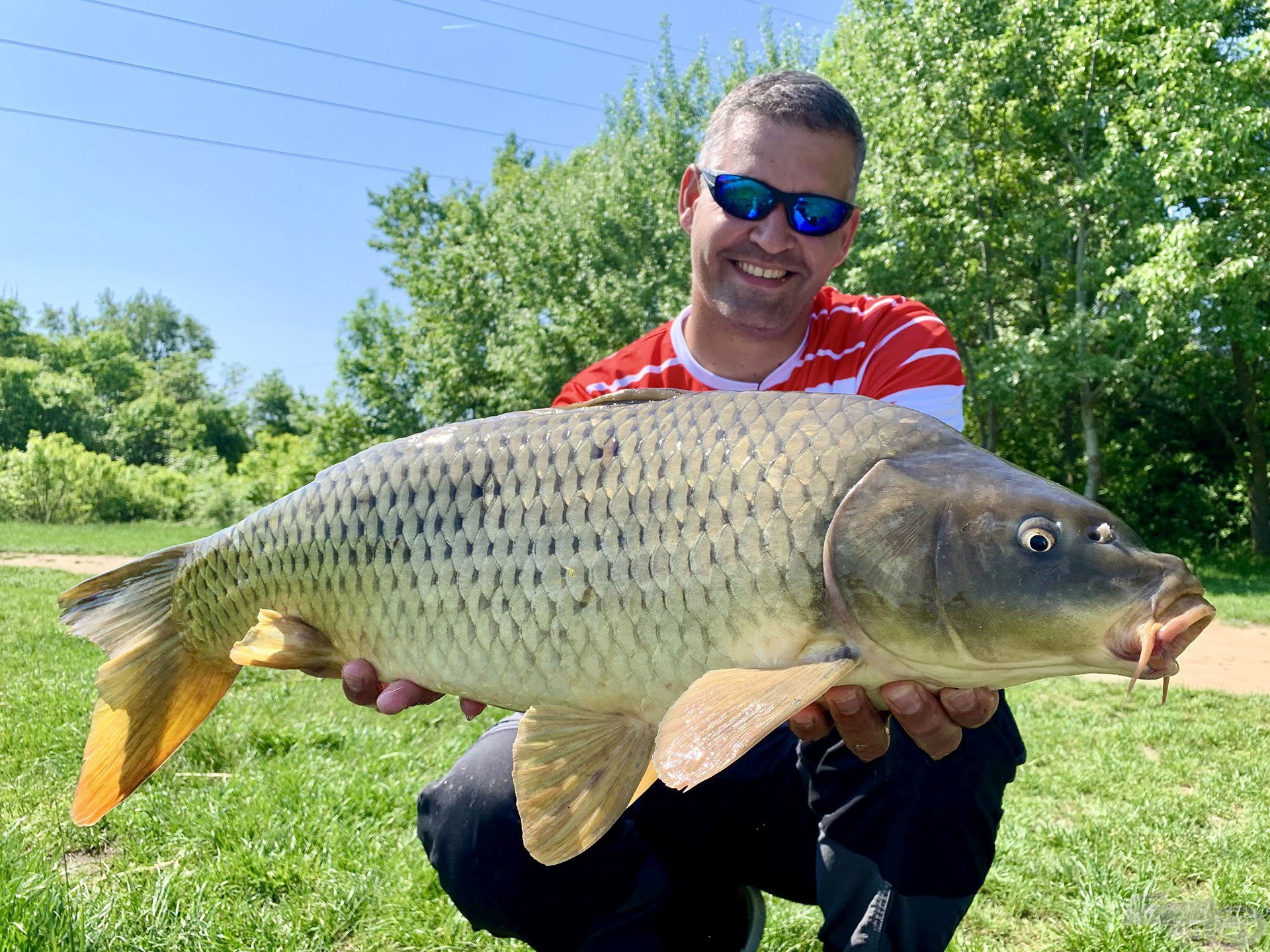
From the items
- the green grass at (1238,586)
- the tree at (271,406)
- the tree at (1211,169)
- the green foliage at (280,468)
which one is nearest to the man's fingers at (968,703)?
the green grass at (1238,586)

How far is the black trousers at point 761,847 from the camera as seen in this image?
1.50m

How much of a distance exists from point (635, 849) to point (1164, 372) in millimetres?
15994

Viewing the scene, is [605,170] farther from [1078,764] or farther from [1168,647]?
[1168,647]

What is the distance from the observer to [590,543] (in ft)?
4.22

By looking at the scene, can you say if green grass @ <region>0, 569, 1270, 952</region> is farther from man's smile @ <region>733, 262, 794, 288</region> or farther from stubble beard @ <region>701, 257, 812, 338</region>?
man's smile @ <region>733, 262, 794, 288</region>

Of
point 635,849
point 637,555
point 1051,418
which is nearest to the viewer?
point 637,555

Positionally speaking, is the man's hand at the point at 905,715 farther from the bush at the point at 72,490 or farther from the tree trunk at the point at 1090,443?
the bush at the point at 72,490

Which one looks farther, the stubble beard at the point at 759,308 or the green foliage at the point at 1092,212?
the green foliage at the point at 1092,212

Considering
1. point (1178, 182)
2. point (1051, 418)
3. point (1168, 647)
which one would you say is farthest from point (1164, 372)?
point (1168, 647)

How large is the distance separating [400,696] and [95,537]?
15540 millimetres

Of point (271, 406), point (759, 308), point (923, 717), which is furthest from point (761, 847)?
point (271, 406)

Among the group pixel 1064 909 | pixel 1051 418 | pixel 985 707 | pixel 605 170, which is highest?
pixel 605 170

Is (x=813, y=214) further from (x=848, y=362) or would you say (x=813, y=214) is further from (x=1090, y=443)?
(x=1090, y=443)

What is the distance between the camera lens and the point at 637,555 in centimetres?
125
